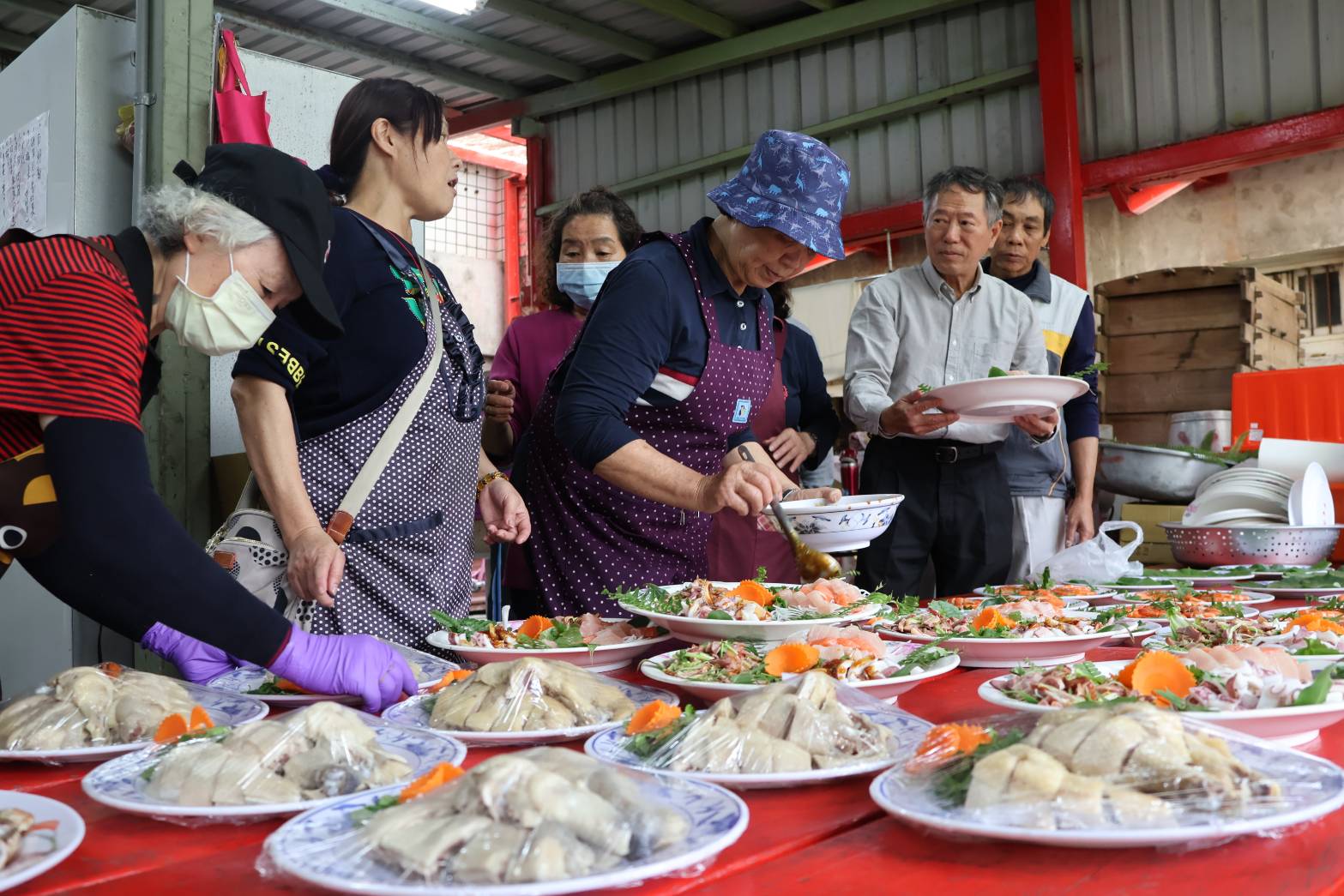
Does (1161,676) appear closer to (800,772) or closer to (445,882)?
(800,772)

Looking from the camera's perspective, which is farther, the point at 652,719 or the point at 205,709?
the point at 205,709

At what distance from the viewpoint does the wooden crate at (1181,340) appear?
19.9 feet

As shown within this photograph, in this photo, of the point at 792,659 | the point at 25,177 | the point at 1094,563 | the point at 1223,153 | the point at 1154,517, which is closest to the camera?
the point at 792,659

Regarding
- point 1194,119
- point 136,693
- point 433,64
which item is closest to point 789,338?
point 136,693

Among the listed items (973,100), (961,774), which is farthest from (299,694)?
(973,100)

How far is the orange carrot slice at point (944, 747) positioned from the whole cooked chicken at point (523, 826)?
240 mm

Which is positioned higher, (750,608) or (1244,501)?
(1244,501)

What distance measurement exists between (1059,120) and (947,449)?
522 cm

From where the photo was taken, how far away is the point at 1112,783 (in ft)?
2.77

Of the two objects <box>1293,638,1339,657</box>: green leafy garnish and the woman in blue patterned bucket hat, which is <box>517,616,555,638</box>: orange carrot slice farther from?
<box>1293,638,1339,657</box>: green leafy garnish

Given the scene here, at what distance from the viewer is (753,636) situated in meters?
1.69

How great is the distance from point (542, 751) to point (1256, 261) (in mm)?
8348

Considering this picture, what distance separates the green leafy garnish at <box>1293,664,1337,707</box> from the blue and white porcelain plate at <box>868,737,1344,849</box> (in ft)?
0.65

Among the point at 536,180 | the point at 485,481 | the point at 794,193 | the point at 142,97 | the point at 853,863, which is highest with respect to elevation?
the point at 536,180
